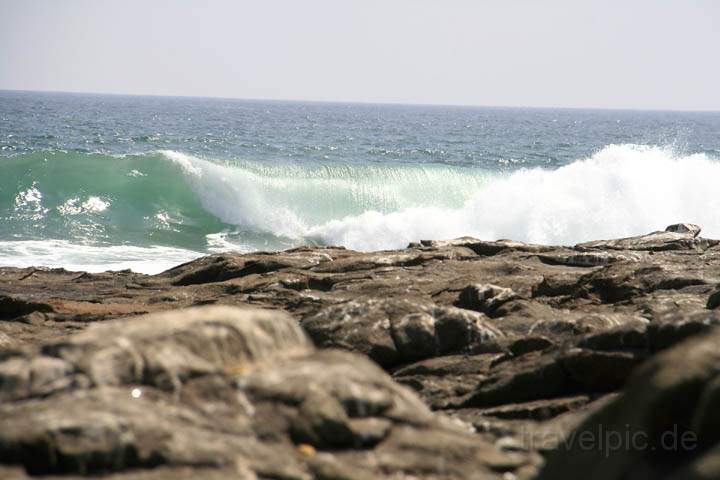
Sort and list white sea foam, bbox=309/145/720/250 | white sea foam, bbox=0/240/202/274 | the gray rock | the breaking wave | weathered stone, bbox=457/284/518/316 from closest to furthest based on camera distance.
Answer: the gray rock, weathered stone, bbox=457/284/518/316, white sea foam, bbox=0/240/202/274, the breaking wave, white sea foam, bbox=309/145/720/250

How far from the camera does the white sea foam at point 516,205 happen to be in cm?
2872

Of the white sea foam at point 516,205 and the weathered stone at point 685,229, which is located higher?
the weathered stone at point 685,229

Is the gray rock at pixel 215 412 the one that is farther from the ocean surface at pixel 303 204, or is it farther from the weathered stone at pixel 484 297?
the ocean surface at pixel 303 204

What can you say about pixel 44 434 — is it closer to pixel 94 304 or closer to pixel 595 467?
pixel 595 467

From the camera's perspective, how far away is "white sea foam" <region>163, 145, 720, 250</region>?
2872 centimetres

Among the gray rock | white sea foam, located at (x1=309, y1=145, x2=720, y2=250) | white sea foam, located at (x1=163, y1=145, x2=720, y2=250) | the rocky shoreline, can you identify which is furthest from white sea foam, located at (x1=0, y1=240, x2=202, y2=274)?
the gray rock

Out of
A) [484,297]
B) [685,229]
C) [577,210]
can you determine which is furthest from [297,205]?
[484,297]

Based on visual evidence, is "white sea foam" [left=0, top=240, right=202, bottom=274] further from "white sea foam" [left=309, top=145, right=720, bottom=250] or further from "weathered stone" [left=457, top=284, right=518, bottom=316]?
"weathered stone" [left=457, top=284, right=518, bottom=316]

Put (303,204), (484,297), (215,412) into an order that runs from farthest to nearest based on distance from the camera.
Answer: (303,204), (484,297), (215,412)

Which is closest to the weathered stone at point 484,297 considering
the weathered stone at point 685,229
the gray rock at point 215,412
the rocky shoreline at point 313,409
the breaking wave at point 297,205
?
the rocky shoreline at point 313,409

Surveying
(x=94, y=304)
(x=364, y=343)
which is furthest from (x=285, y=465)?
(x=94, y=304)

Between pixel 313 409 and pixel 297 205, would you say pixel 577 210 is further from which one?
pixel 313 409

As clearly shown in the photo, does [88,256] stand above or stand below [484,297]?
below

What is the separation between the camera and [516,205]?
30.2 metres
